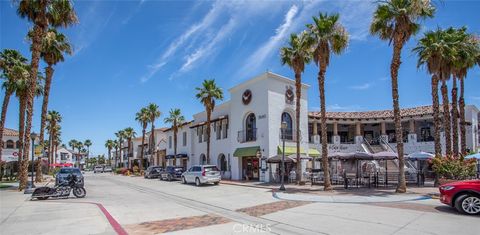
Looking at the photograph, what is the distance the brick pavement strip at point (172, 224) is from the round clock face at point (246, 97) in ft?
67.4

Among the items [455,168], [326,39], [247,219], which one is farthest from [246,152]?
[247,219]

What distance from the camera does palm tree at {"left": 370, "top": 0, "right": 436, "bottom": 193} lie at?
1781cm

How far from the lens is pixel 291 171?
93.7 ft

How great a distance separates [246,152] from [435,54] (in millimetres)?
16588

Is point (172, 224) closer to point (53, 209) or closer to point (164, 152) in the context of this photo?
point (53, 209)

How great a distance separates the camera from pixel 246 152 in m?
30.4

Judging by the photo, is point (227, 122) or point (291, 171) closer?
point (291, 171)

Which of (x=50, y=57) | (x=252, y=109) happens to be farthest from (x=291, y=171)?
(x=50, y=57)

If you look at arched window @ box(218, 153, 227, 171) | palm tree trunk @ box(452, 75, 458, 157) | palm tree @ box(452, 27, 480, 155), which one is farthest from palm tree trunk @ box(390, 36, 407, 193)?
arched window @ box(218, 153, 227, 171)

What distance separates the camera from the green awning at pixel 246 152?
2945 centimetres

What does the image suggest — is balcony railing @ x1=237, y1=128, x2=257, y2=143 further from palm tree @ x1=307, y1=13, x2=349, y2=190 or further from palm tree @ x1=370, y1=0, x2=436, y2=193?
palm tree @ x1=370, y1=0, x2=436, y2=193

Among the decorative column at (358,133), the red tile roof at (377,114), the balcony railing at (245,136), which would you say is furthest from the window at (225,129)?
the decorative column at (358,133)

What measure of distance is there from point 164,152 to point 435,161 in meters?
42.0

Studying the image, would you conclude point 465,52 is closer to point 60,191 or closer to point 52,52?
point 60,191
